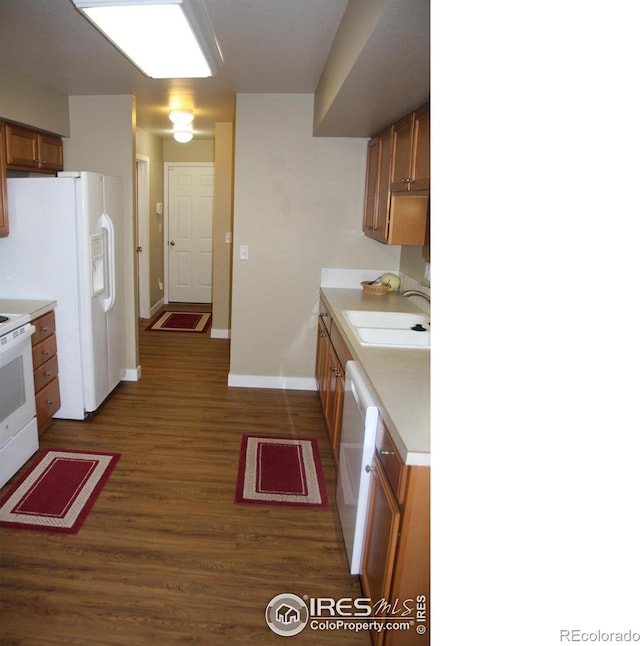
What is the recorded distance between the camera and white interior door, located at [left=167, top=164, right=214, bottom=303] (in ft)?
23.6

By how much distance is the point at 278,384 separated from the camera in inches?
A: 173

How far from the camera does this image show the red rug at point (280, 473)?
8.97 feet

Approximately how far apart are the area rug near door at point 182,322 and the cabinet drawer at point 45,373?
2.71m

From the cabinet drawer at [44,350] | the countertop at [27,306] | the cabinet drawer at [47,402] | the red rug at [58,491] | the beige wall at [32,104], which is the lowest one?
the red rug at [58,491]

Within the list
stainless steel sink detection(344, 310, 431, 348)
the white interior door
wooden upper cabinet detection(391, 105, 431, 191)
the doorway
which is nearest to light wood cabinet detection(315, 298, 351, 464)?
stainless steel sink detection(344, 310, 431, 348)

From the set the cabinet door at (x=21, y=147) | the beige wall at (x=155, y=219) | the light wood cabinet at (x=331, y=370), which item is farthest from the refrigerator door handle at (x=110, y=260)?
the beige wall at (x=155, y=219)

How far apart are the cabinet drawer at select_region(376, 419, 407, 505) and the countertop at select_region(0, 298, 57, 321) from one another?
2.38 meters

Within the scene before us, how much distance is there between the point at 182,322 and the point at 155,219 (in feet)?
5.20

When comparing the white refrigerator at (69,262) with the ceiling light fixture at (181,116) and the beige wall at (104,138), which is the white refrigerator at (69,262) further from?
the ceiling light fixture at (181,116)

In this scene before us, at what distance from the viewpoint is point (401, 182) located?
2.82m

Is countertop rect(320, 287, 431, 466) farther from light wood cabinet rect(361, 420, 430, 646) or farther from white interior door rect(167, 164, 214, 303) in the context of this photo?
white interior door rect(167, 164, 214, 303)
